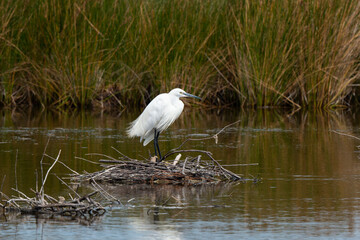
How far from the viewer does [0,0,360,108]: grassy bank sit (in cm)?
1427

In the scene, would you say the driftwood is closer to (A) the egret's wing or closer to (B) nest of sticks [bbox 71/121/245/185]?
(B) nest of sticks [bbox 71/121/245/185]

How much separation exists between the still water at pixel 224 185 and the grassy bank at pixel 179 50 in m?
1.74

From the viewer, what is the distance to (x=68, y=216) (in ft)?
18.4

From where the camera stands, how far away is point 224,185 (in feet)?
23.1

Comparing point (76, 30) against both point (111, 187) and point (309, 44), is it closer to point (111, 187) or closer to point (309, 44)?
point (309, 44)

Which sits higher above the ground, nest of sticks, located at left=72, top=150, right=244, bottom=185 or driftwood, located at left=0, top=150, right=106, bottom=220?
nest of sticks, located at left=72, top=150, right=244, bottom=185

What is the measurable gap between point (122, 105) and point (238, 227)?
429 inches

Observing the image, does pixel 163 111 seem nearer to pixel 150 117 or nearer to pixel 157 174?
pixel 150 117

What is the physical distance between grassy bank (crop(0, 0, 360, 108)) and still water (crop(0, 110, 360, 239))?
5.70 ft

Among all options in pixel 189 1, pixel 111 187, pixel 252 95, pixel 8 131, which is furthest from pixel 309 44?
pixel 111 187

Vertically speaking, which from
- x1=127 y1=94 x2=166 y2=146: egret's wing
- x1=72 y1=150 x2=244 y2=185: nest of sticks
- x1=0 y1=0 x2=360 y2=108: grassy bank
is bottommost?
x1=72 y1=150 x2=244 y2=185: nest of sticks

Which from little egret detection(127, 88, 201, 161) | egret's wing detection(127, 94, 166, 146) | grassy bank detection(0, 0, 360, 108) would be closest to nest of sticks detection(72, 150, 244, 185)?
little egret detection(127, 88, 201, 161)

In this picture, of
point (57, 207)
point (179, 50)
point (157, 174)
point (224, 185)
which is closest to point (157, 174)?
point (157, 174)

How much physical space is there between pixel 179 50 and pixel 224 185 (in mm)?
7955
